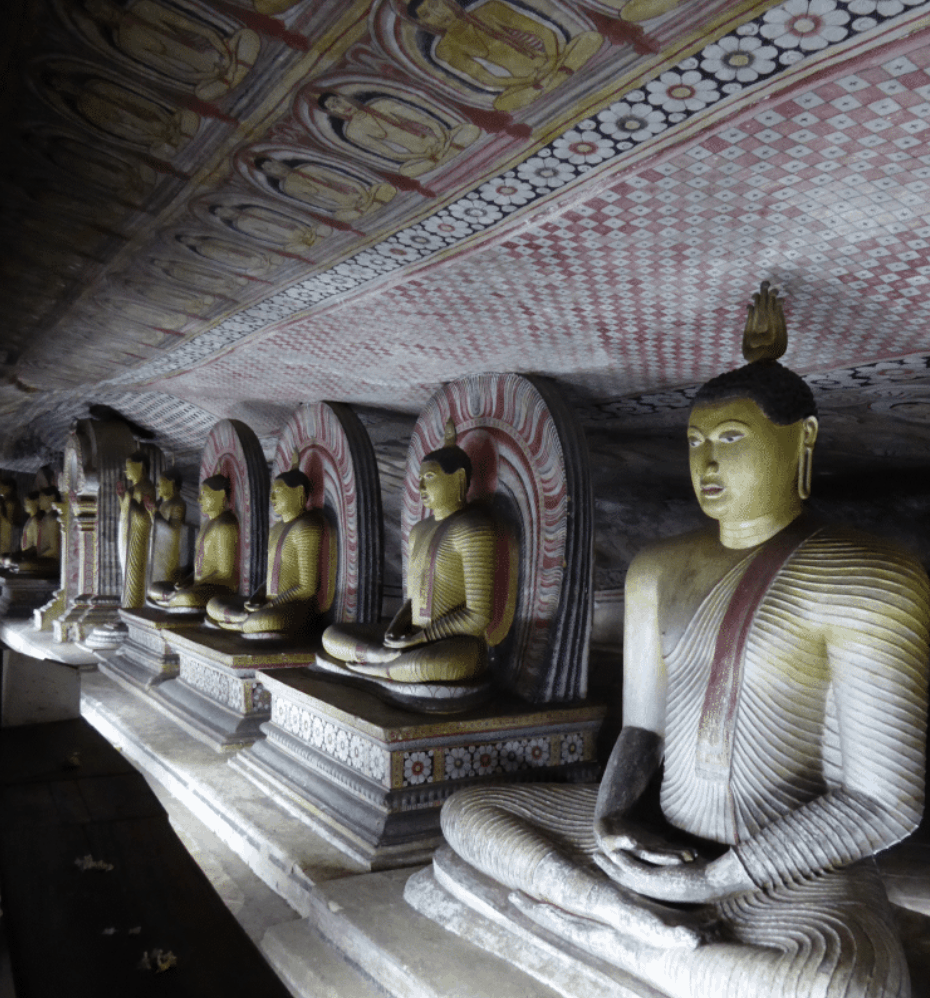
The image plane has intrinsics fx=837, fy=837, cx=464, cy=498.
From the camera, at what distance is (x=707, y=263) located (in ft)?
9.04

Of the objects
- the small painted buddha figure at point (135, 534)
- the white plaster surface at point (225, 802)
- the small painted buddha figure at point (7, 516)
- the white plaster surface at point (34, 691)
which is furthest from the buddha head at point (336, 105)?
the small painted buddha figure at point (7, 516)

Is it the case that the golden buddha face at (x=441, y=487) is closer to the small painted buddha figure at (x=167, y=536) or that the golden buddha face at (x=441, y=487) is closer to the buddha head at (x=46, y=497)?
the small painted buddha figure at (x=167, y=536)

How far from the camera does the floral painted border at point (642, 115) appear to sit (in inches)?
65.0

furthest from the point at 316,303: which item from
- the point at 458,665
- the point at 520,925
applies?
the point at 520,925

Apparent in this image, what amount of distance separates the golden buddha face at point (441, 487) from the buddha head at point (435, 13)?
2.33 m

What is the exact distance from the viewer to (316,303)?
12.9 feet

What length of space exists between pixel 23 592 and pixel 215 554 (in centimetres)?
584

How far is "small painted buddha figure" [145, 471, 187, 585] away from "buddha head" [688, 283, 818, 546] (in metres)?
6.19

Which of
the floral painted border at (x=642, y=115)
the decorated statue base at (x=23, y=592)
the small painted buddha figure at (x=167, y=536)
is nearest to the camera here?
the floral painted border at (x=642, y=115)

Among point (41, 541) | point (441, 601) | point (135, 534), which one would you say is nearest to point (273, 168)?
point (441, 601)

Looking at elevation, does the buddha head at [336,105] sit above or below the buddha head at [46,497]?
above

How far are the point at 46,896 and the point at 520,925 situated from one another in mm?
1320

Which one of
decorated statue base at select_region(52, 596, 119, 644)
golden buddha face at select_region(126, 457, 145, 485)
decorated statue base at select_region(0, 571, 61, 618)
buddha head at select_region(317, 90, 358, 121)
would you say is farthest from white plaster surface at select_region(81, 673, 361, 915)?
decorated statue base at select_region(0, 571, 61, 618)

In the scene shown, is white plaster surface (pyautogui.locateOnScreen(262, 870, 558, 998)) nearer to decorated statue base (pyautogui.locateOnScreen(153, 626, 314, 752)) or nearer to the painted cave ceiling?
decorated statue base (pyautogui.locateOnScreen(153, 626, 314, 752))
